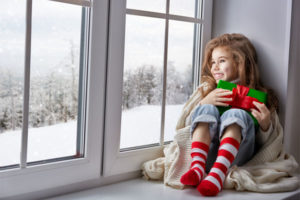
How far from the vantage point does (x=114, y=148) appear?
1.42 meters

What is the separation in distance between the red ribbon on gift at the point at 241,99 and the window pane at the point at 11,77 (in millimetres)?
830

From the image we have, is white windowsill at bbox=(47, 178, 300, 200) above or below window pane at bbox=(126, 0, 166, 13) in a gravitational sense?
below

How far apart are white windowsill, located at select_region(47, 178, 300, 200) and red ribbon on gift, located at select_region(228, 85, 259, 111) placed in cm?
35

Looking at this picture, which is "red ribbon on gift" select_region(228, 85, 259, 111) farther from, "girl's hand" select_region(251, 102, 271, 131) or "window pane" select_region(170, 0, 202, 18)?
"window pane" select_region(170, 0, 202, 18)

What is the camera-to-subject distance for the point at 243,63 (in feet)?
5.11

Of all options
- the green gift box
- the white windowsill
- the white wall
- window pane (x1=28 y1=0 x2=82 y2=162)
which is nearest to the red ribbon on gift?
the green gift box

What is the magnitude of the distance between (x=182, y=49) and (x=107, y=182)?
2.30ft

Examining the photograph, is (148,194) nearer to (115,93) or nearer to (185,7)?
(115,93)

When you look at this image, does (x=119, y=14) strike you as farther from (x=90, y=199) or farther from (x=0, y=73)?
(x=90, y=199)

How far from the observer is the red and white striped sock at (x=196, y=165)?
1.29m

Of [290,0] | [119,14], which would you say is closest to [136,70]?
[119,14]

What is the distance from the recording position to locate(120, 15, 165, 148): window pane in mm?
1483


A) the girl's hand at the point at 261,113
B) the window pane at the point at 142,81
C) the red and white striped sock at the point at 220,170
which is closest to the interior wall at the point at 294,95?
the girl's hand at the point at 261,113

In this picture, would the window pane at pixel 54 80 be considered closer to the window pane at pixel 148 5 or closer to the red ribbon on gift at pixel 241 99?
the window pane at pixel 148 5
